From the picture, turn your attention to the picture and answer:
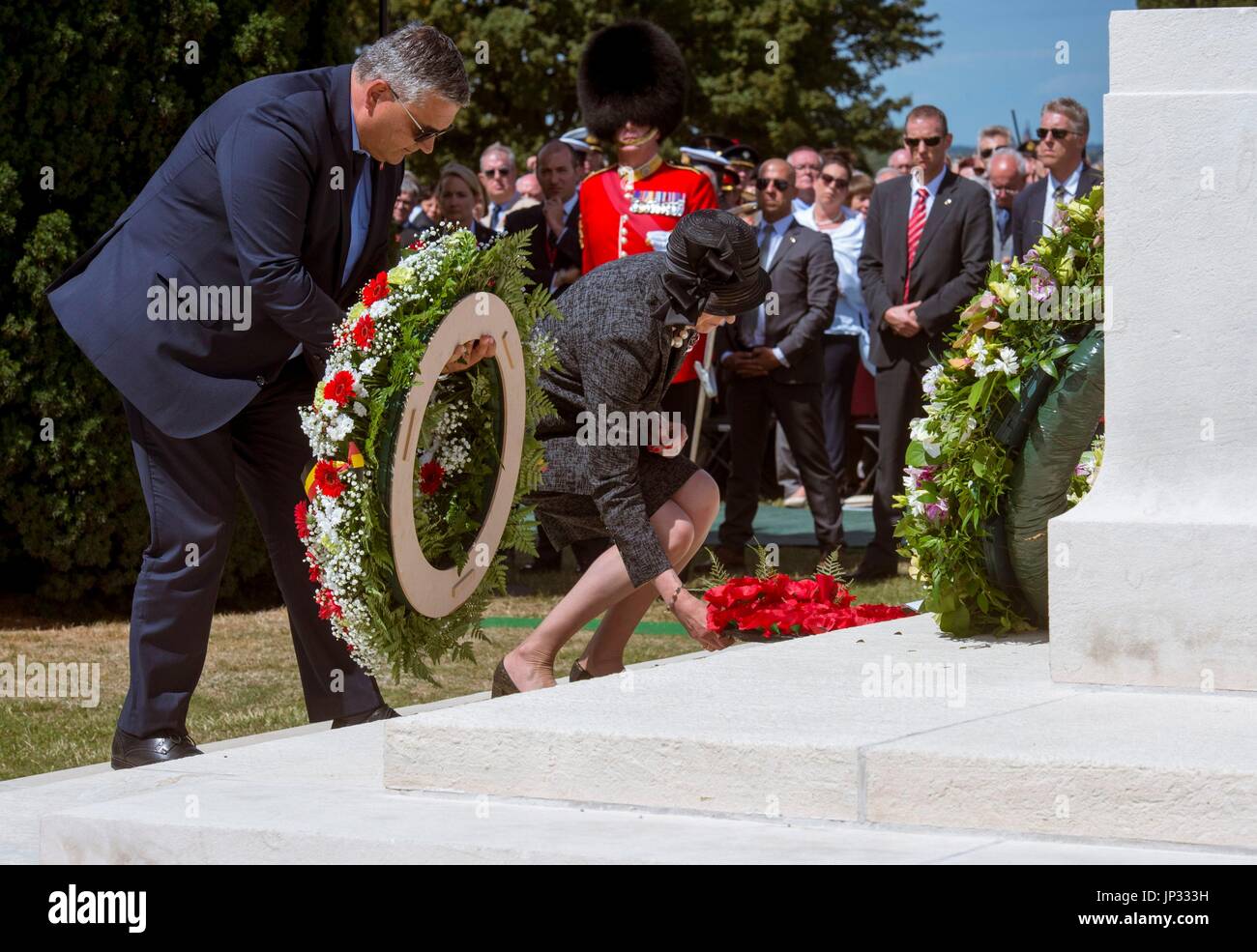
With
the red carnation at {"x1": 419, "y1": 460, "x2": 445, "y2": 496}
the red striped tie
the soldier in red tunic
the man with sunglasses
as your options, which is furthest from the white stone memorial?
the man with sunglasses

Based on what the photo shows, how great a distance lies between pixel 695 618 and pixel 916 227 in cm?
501

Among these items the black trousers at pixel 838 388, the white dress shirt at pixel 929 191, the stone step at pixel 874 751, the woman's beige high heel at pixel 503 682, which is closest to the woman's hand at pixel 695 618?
the woman's beige high heel at pixel 503 682

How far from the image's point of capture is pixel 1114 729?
4105 mm

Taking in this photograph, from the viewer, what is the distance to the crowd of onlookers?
10.1 metres

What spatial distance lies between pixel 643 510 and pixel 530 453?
393 mm

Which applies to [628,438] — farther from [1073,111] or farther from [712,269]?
[1073,111]

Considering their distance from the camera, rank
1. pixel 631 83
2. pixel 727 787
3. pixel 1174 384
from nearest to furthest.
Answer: pixel 727 787, pixel 1174 384, pixel 631 83

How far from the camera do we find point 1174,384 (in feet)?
15.7

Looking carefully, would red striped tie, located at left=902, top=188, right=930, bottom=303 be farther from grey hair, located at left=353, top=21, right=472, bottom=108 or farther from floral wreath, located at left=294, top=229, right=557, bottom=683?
grey hair, located at left=353, top=21, right=472, bottom=108

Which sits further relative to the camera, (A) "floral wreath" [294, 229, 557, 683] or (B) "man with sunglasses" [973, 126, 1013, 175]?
(B) "man with sunglasses" [973, 126, 1013, 175]

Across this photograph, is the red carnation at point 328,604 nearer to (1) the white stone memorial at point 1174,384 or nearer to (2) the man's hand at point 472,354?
(2) the man's hand at point 472,354

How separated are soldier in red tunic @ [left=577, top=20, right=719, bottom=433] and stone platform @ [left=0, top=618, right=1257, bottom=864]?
4.29 m

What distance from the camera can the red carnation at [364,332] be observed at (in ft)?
16.5

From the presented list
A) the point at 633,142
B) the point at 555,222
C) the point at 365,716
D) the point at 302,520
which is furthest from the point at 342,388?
the point at 555,222
